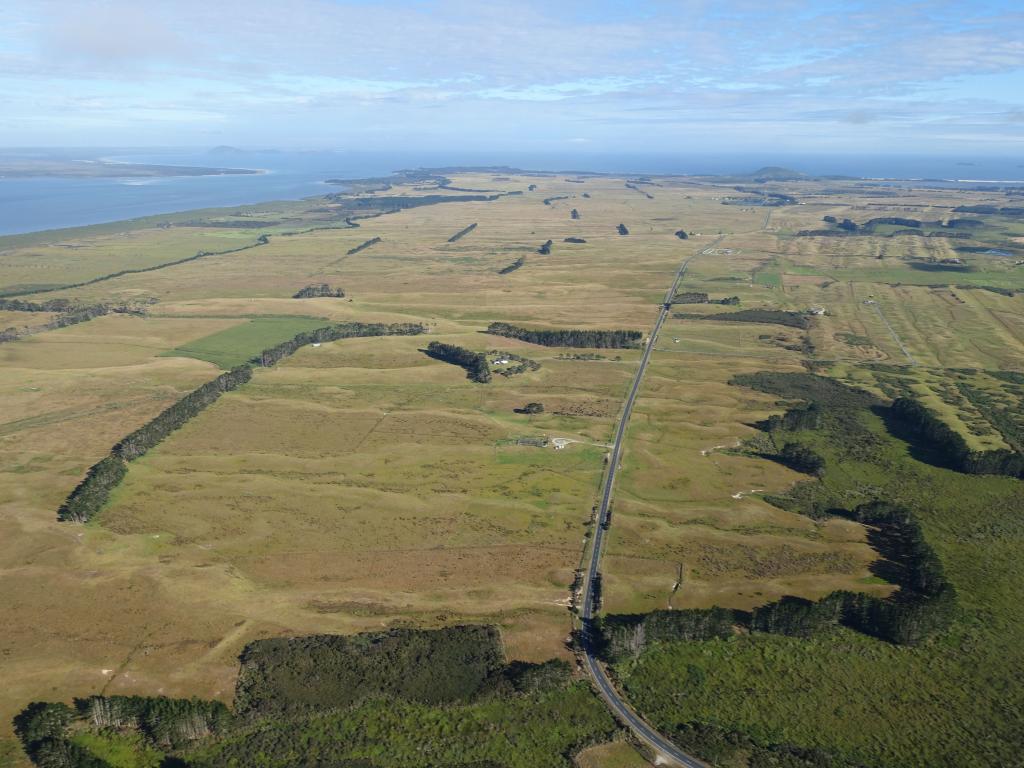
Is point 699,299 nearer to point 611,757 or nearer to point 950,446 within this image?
point 950,446

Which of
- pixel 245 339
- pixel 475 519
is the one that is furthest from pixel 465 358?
pixel 475 519

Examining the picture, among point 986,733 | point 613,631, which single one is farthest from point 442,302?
point 986,733

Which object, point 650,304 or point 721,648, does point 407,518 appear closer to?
point 721,648

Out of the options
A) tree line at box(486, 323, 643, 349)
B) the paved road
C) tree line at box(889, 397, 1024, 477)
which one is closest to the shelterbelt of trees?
tree line at box(486, 323, 643, 349)

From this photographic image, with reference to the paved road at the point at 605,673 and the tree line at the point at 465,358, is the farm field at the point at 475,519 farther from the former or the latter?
the tree line at the point at 465,358

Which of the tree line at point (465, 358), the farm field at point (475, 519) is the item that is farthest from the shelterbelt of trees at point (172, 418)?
the tree line at point (465, 358)

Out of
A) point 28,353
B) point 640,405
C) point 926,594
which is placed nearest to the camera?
point 926,594
